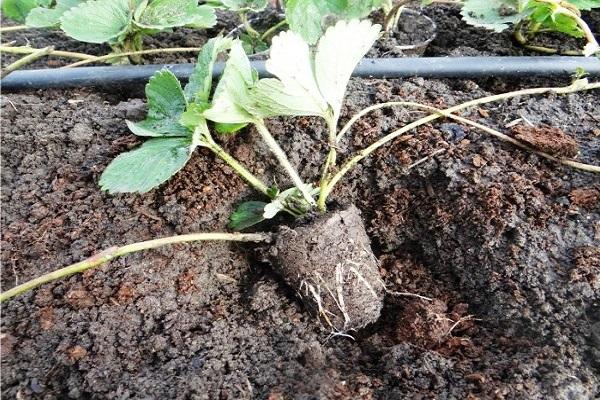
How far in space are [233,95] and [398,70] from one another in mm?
515

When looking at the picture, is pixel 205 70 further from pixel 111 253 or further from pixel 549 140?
pixel 549 140

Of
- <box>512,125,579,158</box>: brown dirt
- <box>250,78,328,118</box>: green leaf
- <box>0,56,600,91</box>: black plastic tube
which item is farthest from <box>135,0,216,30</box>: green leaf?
<box>512,125,579,158</box>: brown dirt

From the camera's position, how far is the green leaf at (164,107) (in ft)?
3.06

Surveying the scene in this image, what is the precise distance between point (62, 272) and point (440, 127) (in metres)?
0.73

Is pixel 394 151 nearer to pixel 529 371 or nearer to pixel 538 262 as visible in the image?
pixel 538 262

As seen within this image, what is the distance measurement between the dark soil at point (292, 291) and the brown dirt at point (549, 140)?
27 millimetres

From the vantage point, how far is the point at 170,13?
119 cm

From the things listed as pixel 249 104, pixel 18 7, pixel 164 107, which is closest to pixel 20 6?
pixel 18 7

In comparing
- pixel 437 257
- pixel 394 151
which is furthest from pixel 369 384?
pixel 394 151

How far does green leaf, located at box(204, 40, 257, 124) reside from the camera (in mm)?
786

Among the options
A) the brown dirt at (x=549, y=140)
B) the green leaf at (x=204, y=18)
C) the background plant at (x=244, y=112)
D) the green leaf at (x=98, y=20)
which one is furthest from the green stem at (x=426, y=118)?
the green leaf at (x=98, y=20)

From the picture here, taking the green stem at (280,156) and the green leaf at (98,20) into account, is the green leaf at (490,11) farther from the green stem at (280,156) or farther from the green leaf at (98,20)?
the green leaf at (98,20)

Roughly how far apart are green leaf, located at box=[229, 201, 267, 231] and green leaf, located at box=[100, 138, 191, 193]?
146mm

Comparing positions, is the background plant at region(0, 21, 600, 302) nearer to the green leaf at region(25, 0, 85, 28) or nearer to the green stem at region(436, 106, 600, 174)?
the green stem at region(436, 106, 600, 174)
